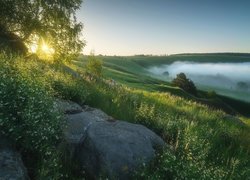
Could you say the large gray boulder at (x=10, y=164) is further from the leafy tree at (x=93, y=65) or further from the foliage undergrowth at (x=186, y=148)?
the leafy tree at (x=93, y=65)

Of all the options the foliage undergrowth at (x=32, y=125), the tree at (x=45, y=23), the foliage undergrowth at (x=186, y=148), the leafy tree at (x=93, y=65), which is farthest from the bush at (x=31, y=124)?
the leafy tree at (x=93, y=65)

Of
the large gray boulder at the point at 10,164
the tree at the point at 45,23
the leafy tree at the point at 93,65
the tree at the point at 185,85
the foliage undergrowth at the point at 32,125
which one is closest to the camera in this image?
the large gray boulder at the point at 10,164

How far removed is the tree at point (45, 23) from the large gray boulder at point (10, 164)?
2903 centimetres

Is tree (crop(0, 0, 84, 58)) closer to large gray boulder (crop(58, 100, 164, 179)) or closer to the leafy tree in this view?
the leafy tree

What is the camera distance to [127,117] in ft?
46.3

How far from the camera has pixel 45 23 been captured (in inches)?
1615

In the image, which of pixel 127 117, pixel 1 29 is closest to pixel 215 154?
pixel 127 117

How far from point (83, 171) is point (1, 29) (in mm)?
26815

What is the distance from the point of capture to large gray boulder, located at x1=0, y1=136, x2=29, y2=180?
24.5 ft

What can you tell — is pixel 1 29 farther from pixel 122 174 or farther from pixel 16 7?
pixel 122 174

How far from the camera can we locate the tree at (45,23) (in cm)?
3775

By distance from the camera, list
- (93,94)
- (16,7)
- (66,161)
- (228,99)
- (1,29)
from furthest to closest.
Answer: (228,99) → (16,7) → (1,29) → (93,94) → (66,161)

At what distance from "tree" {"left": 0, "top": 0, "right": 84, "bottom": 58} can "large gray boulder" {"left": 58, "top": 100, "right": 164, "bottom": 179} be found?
1092 inches

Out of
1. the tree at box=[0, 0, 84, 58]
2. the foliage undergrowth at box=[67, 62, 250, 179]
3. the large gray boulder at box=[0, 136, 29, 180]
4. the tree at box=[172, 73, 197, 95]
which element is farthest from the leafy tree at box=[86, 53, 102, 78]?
the large gray boulder at box=[0, 136, 29, 180]
